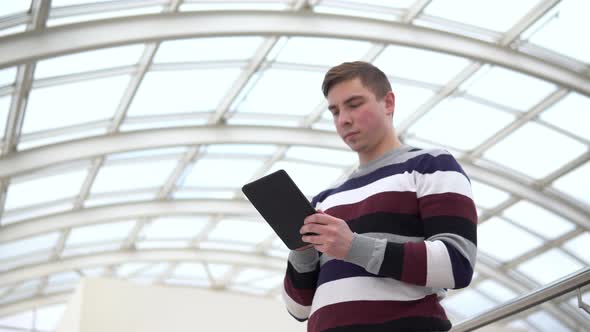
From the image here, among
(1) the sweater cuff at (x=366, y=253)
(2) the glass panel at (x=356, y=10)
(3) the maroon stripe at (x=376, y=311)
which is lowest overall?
(3) the maroon stripe at (x=376, y=311)

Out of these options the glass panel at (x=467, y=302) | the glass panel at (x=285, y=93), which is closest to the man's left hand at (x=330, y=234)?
the glass panel at (x=285, y=93)

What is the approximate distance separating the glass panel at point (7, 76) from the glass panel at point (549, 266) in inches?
825

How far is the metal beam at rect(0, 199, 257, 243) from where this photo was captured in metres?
27.3

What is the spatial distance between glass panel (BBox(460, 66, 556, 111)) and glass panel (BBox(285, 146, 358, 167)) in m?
5.86

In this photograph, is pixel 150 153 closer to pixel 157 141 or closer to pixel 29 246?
pixel 157 141

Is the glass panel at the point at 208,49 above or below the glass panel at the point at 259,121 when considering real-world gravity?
below

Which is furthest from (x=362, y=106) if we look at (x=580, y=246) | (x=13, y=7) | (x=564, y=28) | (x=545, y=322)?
(x=545, y=322)

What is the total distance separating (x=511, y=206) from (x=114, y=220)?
14.6 meters

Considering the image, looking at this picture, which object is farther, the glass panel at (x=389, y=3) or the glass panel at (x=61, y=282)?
the glass panel at (x=61, y=282)

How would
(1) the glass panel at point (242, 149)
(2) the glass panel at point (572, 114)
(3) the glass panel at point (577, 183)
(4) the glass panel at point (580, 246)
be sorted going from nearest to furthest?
(2) the glass panel at point (572, 114), (3) the glass panel at point (577, 183), (1) the glass panel at point (242, 149), (4) the glass panel at point (580, 246)

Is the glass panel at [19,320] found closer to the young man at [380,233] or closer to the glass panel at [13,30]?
the glass panel at [13,30]

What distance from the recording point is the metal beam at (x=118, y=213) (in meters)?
27.3

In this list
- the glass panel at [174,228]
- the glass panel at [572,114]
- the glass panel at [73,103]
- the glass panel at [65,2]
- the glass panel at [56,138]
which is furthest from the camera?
the glass panel at [174,228]

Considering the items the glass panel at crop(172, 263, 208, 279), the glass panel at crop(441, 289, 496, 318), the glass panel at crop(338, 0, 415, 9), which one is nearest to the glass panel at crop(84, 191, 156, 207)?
the glass panel at crop(172, 263, 208, 279)
